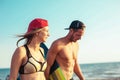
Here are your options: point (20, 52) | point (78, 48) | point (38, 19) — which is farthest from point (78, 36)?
point (20, 52)

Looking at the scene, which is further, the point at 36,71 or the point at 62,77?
the point at 62,77

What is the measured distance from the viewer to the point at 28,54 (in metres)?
5.15

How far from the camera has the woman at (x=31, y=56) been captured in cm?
495

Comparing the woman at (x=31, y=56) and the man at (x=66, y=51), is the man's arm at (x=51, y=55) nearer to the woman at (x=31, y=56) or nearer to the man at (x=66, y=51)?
the man at (x=66, y=51)

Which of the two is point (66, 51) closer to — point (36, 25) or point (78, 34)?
point (78, 34)

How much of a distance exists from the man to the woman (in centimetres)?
133

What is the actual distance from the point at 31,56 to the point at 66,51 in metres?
2.09

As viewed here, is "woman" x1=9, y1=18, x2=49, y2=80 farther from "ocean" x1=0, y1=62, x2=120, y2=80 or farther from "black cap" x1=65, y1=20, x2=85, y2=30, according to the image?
"ocean" x1=0, y1=62, x2=120, y2=80

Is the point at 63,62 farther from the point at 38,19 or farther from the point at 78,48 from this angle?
the point at 38,19

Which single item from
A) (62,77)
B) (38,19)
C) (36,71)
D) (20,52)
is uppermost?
(38,19)

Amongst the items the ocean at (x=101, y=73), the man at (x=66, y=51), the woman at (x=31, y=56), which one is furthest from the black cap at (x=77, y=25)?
the ocean at (x=101, y=73)

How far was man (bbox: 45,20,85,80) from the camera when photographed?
6.81 meters

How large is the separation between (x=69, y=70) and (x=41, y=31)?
205 cm

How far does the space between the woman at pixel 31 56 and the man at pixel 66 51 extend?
133cm
